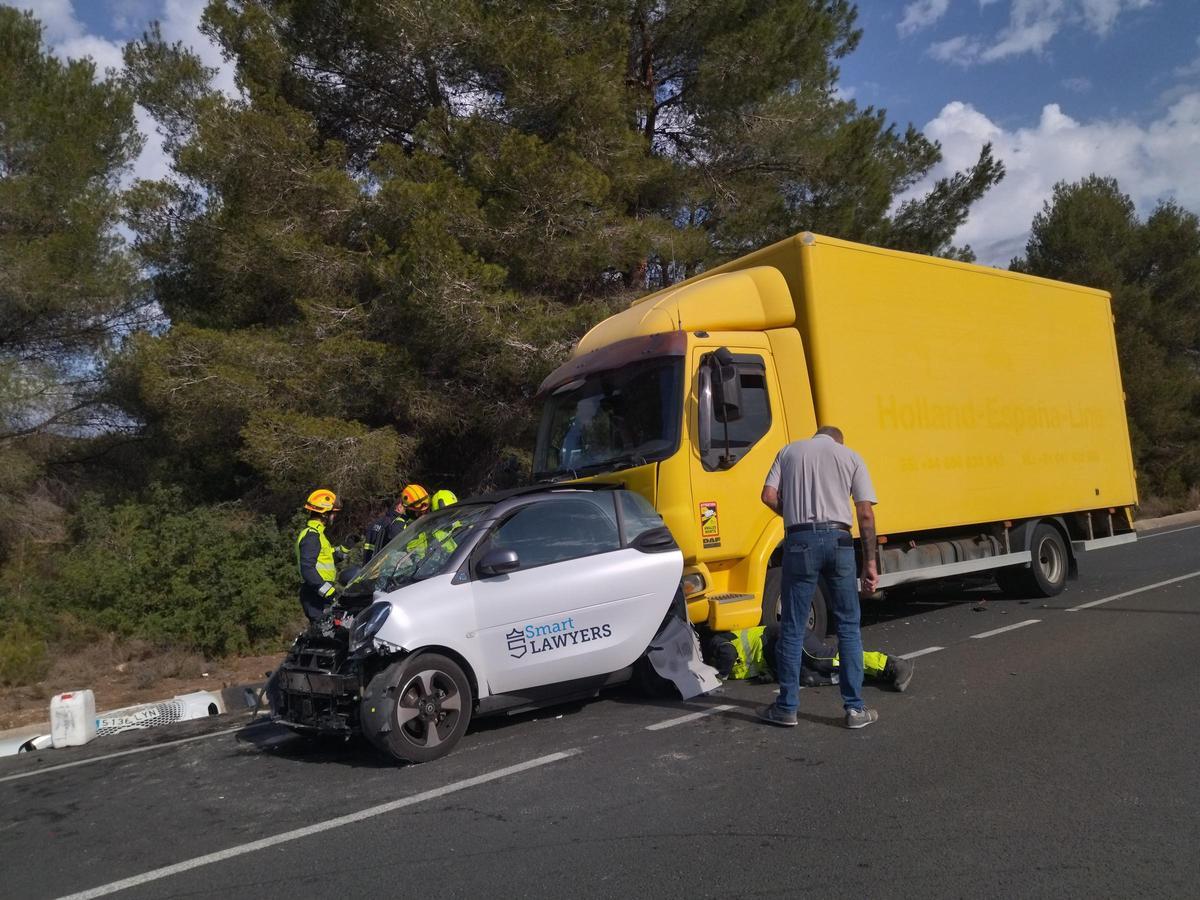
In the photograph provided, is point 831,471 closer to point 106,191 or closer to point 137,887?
point 137,887

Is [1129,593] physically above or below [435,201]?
below

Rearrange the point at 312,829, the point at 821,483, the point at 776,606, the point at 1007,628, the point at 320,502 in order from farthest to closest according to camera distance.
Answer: the point at 1007,628 → the point at 320,502 → the point at 776,606 → the point at 821,483 → the point at 312,829

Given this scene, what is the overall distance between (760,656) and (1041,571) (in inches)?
203

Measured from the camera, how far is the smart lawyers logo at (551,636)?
624 cm

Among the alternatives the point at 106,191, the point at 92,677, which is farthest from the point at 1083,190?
the point at 92,677

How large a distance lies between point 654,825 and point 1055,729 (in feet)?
8.84

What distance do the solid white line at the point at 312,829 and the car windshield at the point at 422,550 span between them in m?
1.32

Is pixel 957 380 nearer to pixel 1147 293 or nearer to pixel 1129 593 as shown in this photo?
pixel 1129 593

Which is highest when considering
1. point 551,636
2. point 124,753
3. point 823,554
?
point 823,554

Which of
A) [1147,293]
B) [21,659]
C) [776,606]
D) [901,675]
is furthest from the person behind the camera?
[1147,293]

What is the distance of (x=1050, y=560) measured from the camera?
1133cm

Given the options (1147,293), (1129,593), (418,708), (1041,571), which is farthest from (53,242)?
(1147,293)

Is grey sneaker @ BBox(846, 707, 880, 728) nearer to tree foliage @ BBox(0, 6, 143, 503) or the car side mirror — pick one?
the car side mirror

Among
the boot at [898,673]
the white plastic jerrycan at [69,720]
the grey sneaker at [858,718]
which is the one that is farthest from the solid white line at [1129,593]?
the white plastic jerrycan at [69,720]
